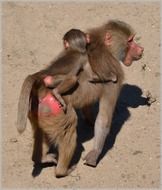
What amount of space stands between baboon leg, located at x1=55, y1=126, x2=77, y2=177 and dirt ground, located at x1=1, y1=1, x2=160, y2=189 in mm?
102

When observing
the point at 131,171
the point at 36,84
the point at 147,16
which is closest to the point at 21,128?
the point at 36,84

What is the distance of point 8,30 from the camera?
898cm

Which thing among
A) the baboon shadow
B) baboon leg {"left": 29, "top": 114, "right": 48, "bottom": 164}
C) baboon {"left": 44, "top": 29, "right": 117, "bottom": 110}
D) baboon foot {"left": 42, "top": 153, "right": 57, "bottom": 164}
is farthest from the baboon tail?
the baboon shadow

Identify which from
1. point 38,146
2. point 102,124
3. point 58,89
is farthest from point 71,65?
point 38,146

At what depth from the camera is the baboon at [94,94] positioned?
646 centimetres

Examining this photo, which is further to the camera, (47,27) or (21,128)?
(47,27)

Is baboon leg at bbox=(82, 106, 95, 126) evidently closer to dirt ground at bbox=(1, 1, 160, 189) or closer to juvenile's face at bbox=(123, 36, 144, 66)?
dirt ground at bbox=(1, 1, 160, 189)

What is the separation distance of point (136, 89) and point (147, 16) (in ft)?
5.16

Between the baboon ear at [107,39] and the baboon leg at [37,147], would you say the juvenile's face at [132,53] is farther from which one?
the baboon leg at [37,147]

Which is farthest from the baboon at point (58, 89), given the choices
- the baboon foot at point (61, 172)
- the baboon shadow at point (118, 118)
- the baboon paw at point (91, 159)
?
the baboon shadow at point (118, 118)

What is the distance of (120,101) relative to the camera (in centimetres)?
805

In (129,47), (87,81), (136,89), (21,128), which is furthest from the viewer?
(136,89)

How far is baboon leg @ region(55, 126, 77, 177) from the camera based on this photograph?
6.60 meters

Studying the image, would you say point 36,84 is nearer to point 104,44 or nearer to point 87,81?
point 87,81
